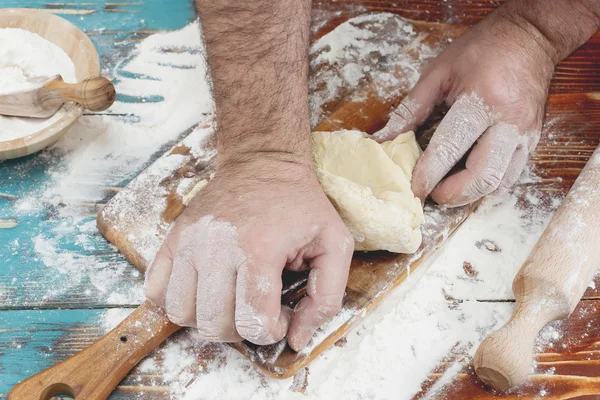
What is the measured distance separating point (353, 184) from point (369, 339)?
1.08 feet

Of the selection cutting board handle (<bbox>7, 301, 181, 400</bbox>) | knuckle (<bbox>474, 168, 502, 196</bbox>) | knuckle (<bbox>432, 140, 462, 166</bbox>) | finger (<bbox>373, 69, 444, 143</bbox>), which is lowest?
cutting board handle (<bbox>7, 301, 181, 400</bbox>)

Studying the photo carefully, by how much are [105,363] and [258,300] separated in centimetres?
33

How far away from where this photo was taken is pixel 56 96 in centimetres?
146

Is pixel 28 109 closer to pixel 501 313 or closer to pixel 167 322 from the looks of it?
pixel 167 322

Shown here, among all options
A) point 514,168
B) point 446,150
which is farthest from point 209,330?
point 514,168

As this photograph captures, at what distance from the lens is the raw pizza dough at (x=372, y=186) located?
4.03 ft

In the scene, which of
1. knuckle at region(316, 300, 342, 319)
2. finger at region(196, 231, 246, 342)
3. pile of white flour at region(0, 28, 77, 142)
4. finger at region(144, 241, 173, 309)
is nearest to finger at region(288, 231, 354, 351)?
knuckle at region(316, 300, 342, 319)

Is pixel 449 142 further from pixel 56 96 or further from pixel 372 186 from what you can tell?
pixel 56 96

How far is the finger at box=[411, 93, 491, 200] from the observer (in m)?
1.34

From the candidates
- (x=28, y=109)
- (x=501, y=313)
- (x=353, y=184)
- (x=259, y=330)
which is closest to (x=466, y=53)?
(x=353, y=184)

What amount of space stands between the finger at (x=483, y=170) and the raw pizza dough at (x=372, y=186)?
3.8 inches

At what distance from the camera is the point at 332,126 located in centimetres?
156

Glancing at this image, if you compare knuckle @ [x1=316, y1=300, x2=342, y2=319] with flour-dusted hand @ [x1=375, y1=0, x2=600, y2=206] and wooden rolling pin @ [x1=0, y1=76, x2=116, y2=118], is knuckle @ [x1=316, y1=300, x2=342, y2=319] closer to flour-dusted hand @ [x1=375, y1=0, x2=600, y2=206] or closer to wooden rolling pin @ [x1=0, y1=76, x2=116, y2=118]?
flour-dusted hand @ [x1=375, y1=0, x2=600, y2=206]

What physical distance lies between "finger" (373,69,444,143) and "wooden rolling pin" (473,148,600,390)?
39 cm
